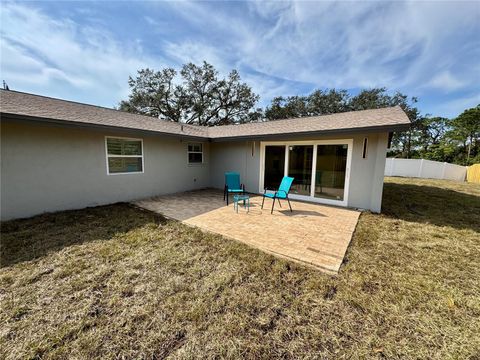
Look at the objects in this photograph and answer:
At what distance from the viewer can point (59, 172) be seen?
536cm

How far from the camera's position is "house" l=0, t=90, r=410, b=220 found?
4.81 m

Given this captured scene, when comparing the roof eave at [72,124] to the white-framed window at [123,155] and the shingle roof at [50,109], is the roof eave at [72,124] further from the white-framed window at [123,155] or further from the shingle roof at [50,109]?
the white-framed window at [123,155]

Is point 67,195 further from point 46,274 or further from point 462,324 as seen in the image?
point 462,324

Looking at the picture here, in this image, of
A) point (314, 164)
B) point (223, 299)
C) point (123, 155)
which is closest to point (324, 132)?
point (314, 164)

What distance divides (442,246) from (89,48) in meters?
13.3

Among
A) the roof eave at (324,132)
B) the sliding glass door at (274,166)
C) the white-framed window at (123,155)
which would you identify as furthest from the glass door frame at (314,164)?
the white-framed window at (123,155)

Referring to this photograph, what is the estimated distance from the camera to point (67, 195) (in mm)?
5555

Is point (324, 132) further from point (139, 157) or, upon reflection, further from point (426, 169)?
point (426, 169)

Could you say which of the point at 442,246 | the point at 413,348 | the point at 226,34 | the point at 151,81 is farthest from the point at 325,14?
the point at 151,81

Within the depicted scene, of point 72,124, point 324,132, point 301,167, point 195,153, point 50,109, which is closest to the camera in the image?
point 72,124

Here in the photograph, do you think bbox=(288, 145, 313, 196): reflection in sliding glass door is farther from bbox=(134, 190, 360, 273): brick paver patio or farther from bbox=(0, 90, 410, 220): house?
bbox=(134, 190, 360, 273): brick paver patio

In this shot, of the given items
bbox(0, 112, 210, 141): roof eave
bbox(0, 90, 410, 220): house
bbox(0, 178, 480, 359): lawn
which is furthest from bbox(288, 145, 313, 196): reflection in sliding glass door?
bbox(0, 112, 210, 141): roof eave

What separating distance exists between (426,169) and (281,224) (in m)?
18.6

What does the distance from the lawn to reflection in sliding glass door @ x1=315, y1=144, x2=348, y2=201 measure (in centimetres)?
281
